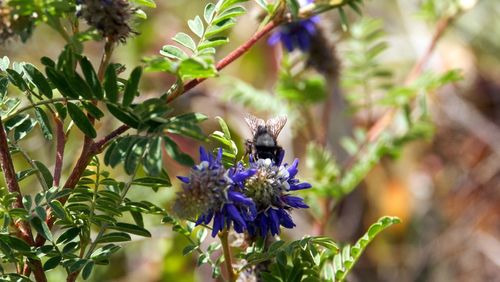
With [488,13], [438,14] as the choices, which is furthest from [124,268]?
[488,13]

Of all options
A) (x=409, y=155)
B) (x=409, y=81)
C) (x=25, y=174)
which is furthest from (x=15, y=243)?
(x=409, y=155)

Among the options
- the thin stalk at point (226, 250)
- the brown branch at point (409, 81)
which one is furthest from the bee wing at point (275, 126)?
the brown branch at point (409, 81)

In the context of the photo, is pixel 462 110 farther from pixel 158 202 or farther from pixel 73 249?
Answer: pixel 73 249

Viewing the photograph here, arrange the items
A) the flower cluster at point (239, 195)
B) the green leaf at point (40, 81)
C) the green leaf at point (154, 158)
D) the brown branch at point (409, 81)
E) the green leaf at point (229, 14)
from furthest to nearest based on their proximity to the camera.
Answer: the brown branch at point (409, 81), the green leaf at point (229, 14), the green leaf at point (40, 81), the flower cluster at point (239, 195), the green leaf at point (154, 158)

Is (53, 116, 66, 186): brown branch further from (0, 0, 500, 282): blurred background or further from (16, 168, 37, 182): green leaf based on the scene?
(0, 0, 500, 282): blurred background

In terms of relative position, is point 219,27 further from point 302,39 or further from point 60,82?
point 302,39

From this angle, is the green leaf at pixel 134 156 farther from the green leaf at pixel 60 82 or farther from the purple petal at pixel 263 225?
the purple petal at pixel 263 225
